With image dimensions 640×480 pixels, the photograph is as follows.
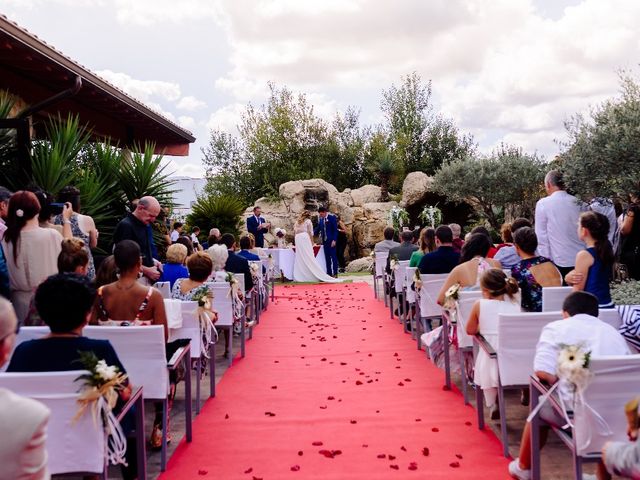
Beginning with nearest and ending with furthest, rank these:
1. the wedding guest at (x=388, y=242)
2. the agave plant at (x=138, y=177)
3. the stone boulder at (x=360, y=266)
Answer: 1. the agave plant at (x=138, y=177)
2. the wedding guest at (x=388, y=242)
3. the stone boulder at (x=360, y=266)

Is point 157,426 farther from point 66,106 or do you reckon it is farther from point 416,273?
point 66,106

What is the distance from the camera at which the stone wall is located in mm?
21344

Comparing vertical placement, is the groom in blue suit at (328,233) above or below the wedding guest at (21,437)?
above

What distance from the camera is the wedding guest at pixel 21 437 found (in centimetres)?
166

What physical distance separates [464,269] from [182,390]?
297 cm

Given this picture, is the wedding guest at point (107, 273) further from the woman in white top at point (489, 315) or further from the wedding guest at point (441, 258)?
the wedding guest at point (441, 258)

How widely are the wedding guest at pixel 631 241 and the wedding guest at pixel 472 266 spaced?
1.97 m

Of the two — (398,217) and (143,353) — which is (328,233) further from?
(143,353)

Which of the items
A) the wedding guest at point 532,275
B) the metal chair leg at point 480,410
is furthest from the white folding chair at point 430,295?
the metal chair leg at point 480,410

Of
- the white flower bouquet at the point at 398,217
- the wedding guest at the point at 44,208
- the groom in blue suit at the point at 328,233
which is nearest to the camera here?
the wedding guest at the point at 44,208

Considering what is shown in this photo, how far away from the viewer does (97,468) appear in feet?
9.19

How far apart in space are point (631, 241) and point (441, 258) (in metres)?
2.19

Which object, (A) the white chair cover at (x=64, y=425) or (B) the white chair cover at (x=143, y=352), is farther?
(B) the white chair cover at (x=143, y=352)

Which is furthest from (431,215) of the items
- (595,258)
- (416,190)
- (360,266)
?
(595,258)
